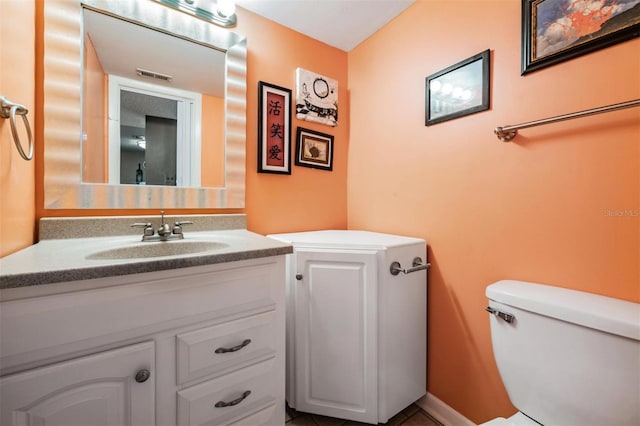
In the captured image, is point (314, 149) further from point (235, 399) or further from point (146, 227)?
point (235, 399)

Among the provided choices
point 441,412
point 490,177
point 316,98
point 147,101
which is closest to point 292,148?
point 316,98

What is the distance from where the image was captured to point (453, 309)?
1232 mm

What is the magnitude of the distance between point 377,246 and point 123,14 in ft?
4.92

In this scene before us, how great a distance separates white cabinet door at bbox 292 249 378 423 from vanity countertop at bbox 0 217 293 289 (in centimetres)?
30

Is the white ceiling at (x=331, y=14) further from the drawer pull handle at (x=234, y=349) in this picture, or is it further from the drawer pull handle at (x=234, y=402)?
the drawer pull handle at (x=234, y=402)

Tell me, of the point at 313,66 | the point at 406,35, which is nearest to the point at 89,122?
the point at 313,66


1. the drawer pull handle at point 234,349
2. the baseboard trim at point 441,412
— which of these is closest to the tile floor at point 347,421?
the baseboard trim at point 441,412

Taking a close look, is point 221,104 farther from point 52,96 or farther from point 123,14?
point 52,96

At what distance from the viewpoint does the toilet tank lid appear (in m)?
0.68

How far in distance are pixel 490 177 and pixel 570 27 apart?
1.75ft

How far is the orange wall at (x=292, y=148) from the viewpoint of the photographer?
146 cm

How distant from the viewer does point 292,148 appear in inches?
62.4

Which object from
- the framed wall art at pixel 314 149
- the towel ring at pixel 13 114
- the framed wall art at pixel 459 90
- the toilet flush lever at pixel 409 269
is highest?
the framed wall art at pixel 459 90

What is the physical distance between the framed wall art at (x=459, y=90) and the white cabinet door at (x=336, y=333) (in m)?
0.76
